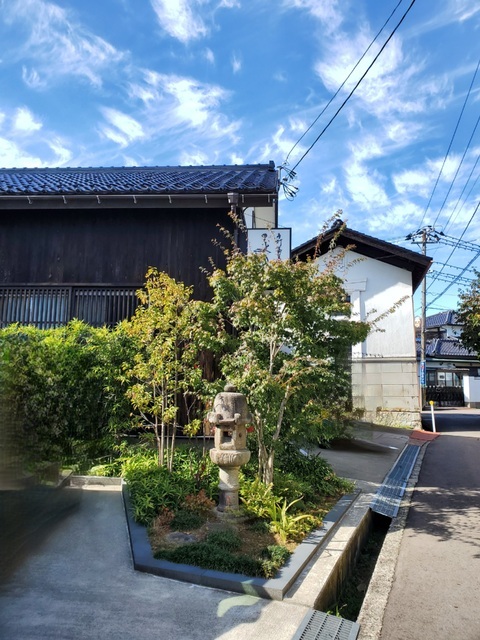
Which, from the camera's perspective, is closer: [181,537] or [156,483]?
[181,537]

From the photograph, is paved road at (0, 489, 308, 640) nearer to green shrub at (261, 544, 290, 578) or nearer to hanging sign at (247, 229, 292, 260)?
green shrub at (261, 544, 290, 578)

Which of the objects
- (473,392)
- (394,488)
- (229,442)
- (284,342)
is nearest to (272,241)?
(284,342)

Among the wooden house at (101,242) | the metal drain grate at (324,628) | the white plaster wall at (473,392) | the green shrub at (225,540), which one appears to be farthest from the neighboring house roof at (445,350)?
the metal drain grate at (324,628)

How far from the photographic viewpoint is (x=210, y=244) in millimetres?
8875

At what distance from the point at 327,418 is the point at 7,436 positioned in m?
4.04

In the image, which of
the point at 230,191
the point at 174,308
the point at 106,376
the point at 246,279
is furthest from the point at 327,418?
the point at 230,191

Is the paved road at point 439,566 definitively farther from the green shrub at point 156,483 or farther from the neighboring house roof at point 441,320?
the neighboring house roof at point 441,320

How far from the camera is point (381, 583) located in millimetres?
4559

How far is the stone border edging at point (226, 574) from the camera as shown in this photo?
387 centimetres

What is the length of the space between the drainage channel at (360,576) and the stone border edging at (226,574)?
1.53 feet

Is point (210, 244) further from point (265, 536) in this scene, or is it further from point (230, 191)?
point (265, 536)

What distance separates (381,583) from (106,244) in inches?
290

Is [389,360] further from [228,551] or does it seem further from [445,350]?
[445,350]

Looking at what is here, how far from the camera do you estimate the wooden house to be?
27.9 ft
